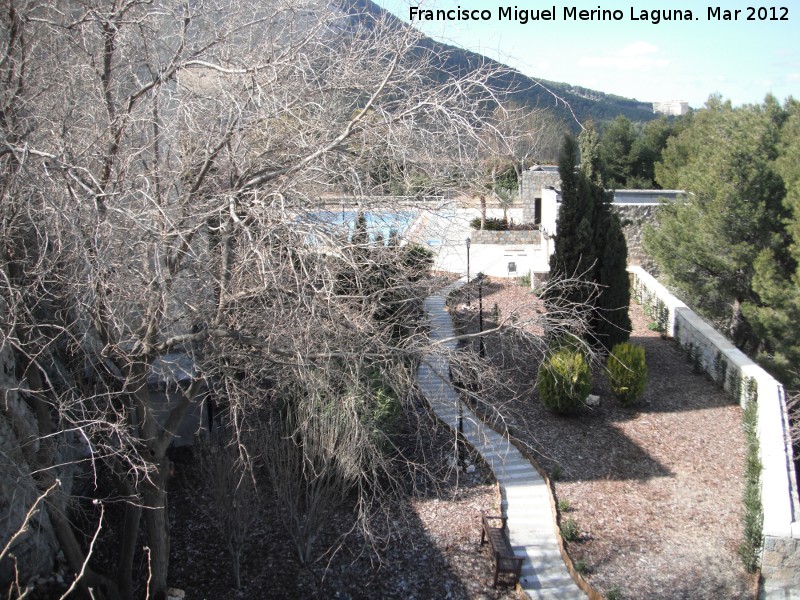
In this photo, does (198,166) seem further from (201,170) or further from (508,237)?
(508,237)

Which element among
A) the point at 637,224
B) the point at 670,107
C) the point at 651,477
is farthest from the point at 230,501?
the point at 670,107

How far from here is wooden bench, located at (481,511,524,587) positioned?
7.46 meters

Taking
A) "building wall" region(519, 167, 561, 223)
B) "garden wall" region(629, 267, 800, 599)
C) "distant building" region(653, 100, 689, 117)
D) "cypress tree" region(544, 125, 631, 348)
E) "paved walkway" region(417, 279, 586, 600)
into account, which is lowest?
"paved walkway" region(417, 279, 586, 600)

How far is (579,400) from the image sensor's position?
36.6 ft

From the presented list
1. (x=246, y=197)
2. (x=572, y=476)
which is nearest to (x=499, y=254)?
(x=572, y=476)

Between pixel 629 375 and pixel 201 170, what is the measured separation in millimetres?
8602

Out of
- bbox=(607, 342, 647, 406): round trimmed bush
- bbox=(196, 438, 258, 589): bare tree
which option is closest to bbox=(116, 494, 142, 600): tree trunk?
bbox=(196, 438, 258, 589): bare tree

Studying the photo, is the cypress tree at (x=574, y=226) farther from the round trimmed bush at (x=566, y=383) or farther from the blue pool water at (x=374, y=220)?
the blue pool water at (x=374, y=220)

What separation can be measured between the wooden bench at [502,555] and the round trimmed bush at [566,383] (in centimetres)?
339

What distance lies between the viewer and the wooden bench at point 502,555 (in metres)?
7.46

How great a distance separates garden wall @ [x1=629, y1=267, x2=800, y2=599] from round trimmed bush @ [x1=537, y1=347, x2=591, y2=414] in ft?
8.16

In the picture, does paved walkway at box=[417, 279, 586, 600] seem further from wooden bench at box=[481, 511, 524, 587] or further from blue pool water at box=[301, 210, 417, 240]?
blue pool water at box=[301, 210, 417, 240]

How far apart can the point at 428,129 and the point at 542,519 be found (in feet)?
18.9

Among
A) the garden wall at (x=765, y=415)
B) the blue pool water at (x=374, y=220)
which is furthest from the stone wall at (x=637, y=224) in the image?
the blue pool water at (x=374, y=220)
